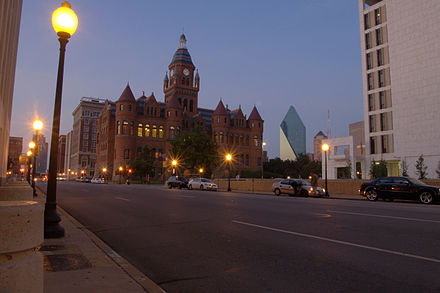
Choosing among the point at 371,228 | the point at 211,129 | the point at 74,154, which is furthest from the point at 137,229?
the point at 74,154

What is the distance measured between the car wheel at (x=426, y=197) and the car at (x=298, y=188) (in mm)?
7502

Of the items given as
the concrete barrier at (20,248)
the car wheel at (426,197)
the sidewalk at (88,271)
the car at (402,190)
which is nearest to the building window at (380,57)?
the car at (402,190)

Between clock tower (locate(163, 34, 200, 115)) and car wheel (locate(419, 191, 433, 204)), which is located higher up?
clock tower (locate(163, 34, 200, 115))

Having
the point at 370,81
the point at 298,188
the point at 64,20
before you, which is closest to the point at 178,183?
the point at 298,188

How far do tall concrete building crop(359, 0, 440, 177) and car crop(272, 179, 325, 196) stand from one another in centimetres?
2805

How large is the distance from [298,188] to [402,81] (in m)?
33.1

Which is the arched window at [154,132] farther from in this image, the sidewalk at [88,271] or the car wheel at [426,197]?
the sidewalk at [88,271]

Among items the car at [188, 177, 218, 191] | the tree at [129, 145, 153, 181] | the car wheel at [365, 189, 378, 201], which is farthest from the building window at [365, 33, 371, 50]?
the tree at [129, 145, 153, 181]

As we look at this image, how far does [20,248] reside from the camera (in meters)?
2.30

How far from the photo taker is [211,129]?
95.8 metres

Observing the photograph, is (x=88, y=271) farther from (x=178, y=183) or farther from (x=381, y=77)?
(x=381, y=77)

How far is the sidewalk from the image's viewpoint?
13.2ft

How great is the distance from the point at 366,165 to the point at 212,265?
176ft

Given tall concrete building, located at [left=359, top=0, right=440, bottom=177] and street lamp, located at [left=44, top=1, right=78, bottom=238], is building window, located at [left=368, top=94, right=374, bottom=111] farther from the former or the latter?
street lamp, located at [left=44, top=1, right=78, bottom=238]
